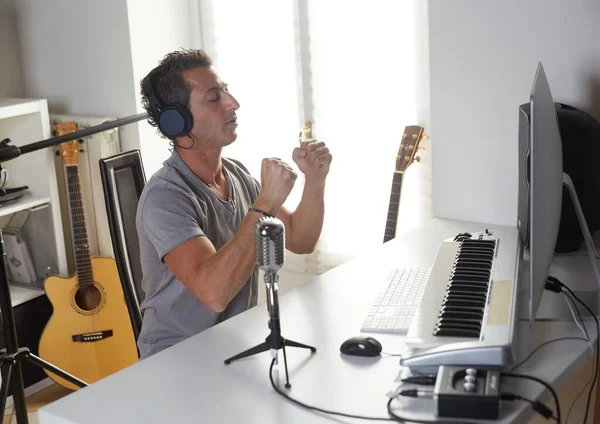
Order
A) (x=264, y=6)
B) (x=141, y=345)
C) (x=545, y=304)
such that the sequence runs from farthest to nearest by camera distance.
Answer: (x=264, y=6) < (x=141, y=345) < (x=545, y=304)

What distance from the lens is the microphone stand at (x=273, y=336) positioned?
137 centimetres

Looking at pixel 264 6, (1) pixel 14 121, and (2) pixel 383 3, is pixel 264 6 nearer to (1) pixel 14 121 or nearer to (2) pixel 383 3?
(2) pixel 383 3

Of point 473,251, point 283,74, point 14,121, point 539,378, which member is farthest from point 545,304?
point 14,121

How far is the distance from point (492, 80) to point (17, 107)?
1.67 m

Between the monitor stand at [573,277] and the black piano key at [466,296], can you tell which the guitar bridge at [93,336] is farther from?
the black piano key at [466,296]

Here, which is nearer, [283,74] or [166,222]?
[166,222]

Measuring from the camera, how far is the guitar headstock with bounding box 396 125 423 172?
101 inches

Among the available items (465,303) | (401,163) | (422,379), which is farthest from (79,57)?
(422,379)

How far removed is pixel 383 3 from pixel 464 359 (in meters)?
1.70

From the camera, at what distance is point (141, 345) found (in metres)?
1.96

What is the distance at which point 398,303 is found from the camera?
169 cm

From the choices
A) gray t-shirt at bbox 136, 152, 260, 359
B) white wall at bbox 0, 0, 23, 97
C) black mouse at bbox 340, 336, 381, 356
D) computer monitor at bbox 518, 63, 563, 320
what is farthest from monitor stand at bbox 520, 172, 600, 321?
white wall at bbox 0, 0, 23, 97

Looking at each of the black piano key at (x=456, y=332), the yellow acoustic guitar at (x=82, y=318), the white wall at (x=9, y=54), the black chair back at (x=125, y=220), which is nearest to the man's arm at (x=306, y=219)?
the black chair back at (x=125, y=220)

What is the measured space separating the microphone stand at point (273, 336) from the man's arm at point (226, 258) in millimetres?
261
